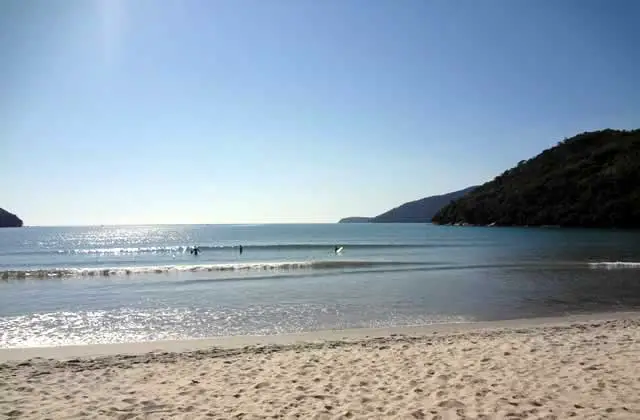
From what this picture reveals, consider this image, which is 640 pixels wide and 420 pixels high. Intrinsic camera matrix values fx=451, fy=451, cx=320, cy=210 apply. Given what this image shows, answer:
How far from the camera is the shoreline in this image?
35.1 ft

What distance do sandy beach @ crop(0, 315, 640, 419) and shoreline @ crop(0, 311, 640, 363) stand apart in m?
0.15

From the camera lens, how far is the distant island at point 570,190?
109625mm

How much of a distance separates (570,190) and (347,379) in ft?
446

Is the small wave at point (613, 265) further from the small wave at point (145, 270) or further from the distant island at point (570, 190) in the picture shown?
the distant island at point (570, 190)

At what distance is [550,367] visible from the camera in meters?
8.19

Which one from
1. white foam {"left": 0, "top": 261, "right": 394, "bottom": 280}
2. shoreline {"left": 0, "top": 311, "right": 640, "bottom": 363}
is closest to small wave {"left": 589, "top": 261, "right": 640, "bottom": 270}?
white foam {"left": 0, "top": 261, "right": 394, "bottom": 280}

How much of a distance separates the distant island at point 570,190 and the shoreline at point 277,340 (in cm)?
10961

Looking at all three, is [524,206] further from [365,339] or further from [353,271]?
[365,339]

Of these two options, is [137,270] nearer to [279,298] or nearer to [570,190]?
[279,298]

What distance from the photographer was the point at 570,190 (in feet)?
409

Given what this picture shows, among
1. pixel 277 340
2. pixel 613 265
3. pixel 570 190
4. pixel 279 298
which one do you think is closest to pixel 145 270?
pixel 279 298

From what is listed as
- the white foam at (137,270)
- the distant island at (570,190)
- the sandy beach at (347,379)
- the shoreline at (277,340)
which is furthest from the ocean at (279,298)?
the distant island at (570,190)

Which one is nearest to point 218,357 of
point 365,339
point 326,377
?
point 326,377

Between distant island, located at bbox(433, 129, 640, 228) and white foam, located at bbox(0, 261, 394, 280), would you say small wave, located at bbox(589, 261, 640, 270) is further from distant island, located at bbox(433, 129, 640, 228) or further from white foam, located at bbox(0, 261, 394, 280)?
distant island, located at bbox(433, 129, 640, 228)
